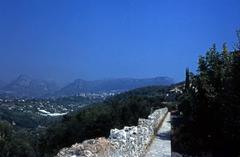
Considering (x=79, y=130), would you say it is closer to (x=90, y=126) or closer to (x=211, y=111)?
(x=90, y=126)

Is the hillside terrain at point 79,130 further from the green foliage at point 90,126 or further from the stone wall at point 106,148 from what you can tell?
the stone wall at point 106,148

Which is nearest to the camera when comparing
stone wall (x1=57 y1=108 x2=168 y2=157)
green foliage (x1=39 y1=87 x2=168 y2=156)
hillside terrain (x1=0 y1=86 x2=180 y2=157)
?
stone wall (x1=57 y1=108 x2=168 y2=157)

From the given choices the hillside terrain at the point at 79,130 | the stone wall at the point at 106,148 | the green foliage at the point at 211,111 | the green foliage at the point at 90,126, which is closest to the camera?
the stone wall at the point at 106,148

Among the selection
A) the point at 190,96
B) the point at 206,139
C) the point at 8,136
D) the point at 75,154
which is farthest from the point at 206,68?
the point at 8,136

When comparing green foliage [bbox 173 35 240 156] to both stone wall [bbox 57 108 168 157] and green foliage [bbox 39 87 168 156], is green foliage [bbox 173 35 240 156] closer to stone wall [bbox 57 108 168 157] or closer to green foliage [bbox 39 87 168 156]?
stone wall [bbox 57 108 168 157]

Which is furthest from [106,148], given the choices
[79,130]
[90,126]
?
[79,130]

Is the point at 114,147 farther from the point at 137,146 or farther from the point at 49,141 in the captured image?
the point at 49,141

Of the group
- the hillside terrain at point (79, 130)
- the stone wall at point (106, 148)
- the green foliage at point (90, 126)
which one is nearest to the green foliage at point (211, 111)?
the stone wall at point (106, 148)

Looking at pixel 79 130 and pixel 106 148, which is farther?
pixel 79 130

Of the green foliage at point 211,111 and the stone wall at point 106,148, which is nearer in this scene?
the stone wall at point 106,148

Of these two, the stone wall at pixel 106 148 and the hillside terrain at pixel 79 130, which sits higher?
the stone wall at pixel 106 148

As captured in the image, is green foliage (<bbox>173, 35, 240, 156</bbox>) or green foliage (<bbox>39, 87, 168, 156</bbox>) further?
green foliage (<bbox>39, 87, 168, 156</bbox>)

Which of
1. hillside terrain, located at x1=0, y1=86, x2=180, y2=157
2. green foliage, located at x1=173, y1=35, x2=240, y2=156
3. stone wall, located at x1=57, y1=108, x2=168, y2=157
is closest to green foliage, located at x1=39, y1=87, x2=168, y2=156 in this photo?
hillside terrain, located at x1=0, y1=86, x2=180, y2=157

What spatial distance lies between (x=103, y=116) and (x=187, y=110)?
190 ft
